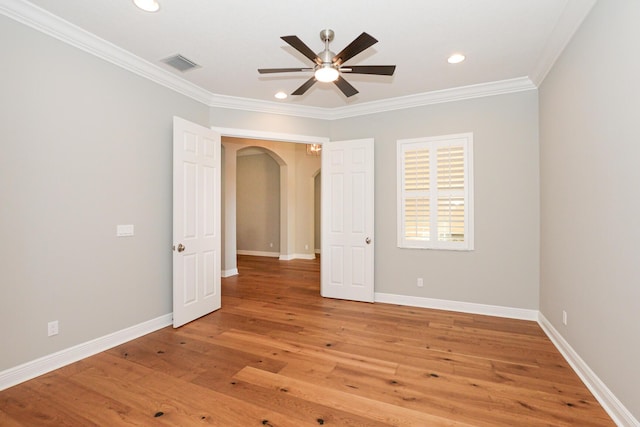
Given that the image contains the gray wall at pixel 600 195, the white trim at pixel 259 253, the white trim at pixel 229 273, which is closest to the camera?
the gray wall at pixel 600 195

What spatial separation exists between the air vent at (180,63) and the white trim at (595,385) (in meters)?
4.59

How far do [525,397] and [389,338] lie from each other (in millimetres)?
1293

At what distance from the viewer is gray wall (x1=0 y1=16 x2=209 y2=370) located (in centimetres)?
238

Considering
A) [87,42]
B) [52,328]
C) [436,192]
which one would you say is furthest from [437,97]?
[52,328]

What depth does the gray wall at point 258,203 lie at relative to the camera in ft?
30.1

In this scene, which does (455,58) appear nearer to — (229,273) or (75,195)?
(75,195)


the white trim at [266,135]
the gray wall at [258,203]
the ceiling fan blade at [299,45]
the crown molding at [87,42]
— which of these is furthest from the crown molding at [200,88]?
the gray wall at [258,203]

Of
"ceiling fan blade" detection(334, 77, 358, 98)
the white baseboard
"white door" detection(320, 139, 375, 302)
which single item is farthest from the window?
the white baseboard

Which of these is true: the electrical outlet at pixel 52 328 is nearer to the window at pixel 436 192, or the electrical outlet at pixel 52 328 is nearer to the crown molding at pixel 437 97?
the window at pixel 436 192

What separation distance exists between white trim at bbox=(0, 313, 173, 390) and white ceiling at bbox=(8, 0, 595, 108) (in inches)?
113

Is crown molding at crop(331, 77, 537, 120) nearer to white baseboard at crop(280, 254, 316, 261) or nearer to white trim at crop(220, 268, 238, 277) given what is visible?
white trim at crop(220, 268, 238, 277)

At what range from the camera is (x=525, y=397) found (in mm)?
2219

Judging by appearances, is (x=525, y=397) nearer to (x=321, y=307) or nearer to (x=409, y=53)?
(x=321, y=307)

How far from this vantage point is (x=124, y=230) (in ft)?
10.5
